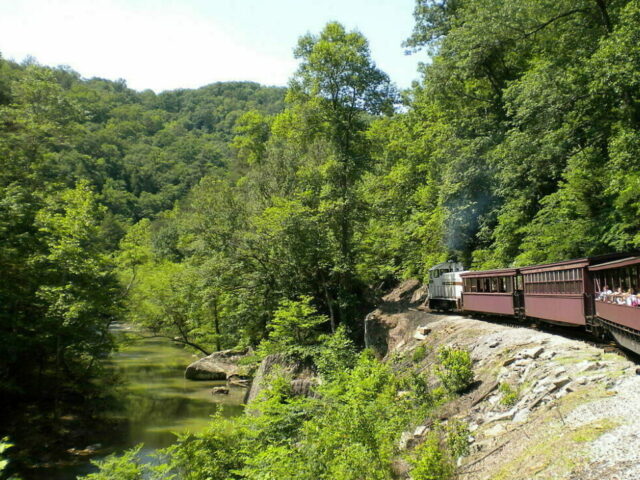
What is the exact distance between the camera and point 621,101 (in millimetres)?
18703

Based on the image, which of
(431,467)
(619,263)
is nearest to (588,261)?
(619,263)

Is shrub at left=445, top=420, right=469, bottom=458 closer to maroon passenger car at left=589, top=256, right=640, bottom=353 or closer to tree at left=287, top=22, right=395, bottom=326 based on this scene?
maroon passenger car at left=589, top=256, right=640, bottom=353

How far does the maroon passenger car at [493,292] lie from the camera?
58.1ft

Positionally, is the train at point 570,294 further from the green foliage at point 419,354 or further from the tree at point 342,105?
the tree at point 342,105

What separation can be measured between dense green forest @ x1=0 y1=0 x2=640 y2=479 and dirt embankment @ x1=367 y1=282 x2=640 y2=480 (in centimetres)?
207

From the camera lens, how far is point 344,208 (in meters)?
26.7

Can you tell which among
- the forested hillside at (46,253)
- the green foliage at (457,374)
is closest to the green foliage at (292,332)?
the forested hillside at (46,253)

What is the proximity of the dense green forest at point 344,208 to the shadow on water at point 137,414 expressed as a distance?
103 inches

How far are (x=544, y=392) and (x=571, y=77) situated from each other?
14615mm

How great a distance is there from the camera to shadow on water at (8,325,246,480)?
59.9 feet

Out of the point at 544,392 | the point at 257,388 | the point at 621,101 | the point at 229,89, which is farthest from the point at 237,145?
the point at 229,89

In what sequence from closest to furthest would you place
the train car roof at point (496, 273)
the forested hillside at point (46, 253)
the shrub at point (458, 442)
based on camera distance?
the shrub at point (458, 442)
the train car roof at point (496, 273)
the forested hillside at point (46, 253)

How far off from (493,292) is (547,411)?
37.2 feet

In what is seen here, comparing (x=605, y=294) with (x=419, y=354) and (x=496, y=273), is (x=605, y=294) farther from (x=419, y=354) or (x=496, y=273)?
(x=496, y=273)
